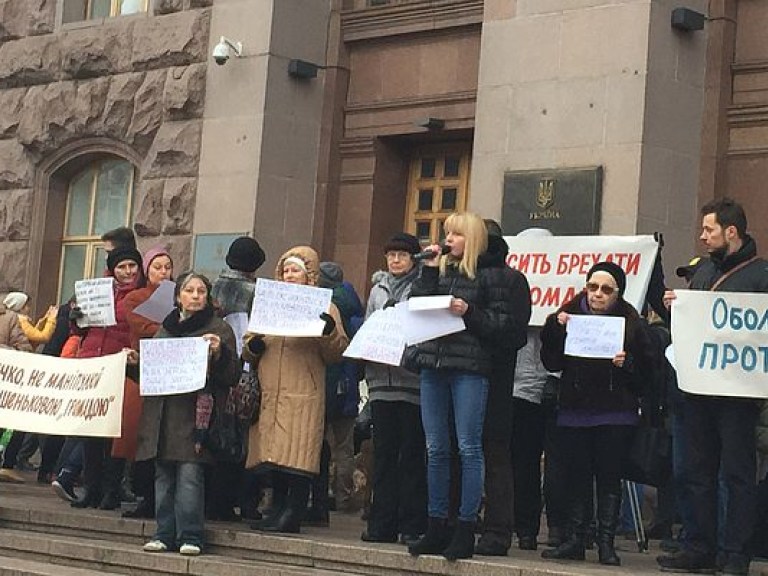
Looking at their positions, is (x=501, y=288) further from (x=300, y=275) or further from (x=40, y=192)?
(x=40, y=192)

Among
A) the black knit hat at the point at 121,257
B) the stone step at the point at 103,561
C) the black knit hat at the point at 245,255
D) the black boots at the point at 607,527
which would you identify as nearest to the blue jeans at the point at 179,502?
the stone step at the point at 103,561

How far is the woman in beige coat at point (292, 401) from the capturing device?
10.8 metres

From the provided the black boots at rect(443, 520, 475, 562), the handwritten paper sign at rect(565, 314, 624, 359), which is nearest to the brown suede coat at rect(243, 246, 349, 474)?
the black boots at rect(443, 520, 475, 562)

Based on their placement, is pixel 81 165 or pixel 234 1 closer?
A: pixel 234 1

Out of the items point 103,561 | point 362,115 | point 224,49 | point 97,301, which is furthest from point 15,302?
point 103,561

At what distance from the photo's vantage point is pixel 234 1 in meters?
16.8

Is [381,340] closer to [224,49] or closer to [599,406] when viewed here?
[599,406]

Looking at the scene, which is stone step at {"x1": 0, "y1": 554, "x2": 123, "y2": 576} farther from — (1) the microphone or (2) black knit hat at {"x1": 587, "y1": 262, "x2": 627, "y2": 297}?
(2) black knit hat at {"x1": 587, "y1": 262, "x2": 627, "y2": 297}

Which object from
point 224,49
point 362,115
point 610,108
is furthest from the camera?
point 362,115

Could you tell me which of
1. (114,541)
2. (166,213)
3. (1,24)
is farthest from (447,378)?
(1,24)

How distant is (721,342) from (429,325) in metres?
1.69

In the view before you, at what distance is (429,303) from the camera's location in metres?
9.59

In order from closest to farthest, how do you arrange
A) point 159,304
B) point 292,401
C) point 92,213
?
point 292,401 < point 159,304 < point 92,213

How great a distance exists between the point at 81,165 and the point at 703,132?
7625 mm
